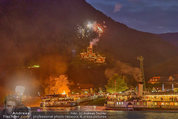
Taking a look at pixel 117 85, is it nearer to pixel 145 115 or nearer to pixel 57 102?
pixel 57 102

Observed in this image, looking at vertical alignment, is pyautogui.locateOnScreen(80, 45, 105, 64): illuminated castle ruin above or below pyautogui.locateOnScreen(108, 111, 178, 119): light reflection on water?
above

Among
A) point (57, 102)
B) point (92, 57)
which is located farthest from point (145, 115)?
point (92, 57)

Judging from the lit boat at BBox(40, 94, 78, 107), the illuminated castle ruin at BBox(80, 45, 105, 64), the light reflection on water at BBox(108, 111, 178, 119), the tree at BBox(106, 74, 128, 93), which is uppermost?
the illuminated castle ruin at BBox(80, 45, 105, 64)

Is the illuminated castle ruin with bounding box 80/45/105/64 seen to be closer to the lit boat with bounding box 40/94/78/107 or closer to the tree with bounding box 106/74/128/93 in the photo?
the tree with bounding box 106/74/128/93

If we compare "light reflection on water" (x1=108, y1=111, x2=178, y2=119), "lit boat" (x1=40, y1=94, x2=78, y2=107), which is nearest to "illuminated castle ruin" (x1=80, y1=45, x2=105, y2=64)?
"lit boat" (x1=40, y1=94, x2=78, y2=107)

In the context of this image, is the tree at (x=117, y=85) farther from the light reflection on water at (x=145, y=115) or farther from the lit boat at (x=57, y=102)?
the light reflection on water at (x=145, y=115)

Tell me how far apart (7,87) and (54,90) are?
57.2 feet

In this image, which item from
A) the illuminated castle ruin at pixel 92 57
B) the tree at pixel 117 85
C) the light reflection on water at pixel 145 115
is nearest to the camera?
the light reflection on water at pixel 145 115

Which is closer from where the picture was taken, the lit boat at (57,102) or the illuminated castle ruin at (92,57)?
the lit boat at (57,102)

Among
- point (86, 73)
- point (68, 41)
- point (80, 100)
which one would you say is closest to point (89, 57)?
point (86, 73)

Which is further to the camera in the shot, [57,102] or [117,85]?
[117,85]

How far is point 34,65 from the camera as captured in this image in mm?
135375

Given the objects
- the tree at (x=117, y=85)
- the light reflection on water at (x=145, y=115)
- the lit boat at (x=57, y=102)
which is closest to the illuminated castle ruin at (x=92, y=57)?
the tree at (x=117, y=85)

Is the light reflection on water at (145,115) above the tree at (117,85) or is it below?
below
